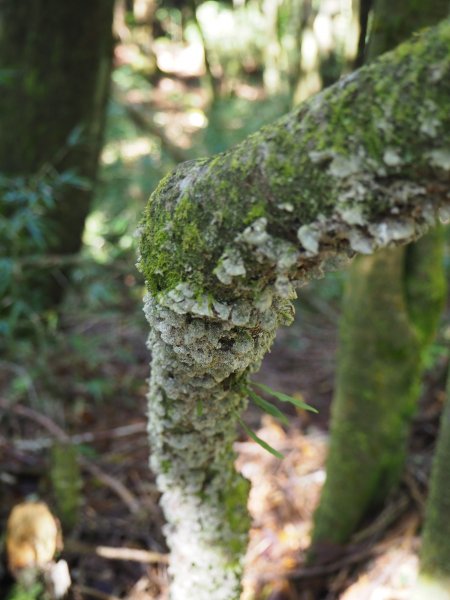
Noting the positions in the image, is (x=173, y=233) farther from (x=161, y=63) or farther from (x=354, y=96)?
(x=161, y=63)

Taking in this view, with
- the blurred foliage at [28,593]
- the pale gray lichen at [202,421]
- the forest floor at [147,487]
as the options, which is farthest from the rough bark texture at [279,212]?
the blurred foliage at [28,593]

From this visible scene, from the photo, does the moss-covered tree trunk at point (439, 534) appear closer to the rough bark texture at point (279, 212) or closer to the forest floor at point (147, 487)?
the forest floor at point (147, 487)

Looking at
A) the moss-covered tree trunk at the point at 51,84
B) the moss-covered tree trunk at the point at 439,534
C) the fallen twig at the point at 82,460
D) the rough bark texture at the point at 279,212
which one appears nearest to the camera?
the rough bark texture at the point at 279,212

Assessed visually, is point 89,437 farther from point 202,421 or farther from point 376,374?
point 202,421

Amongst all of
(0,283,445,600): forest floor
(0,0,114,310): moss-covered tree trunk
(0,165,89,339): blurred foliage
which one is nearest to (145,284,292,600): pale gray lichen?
(0,283,445,600): forest floor

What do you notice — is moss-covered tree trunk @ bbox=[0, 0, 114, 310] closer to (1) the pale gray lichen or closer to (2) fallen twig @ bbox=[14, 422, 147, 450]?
(2) fallen twig @ bbox=[14, 422, 147, 450]

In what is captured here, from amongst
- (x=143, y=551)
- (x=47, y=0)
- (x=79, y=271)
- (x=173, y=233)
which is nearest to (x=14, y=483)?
(x=143, y=551)
